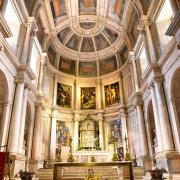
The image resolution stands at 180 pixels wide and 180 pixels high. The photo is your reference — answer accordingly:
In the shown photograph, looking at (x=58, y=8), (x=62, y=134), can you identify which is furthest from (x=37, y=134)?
(x=58, y=8)

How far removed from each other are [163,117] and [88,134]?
33.9ft

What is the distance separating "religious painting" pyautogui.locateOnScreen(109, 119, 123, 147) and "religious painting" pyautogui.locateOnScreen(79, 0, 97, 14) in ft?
38.3

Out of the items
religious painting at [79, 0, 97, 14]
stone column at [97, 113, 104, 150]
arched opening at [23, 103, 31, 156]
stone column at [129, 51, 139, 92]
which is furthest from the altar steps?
religious painting at [79, 0, 97, 14]

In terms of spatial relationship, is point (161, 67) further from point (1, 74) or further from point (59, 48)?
point (59, 48)

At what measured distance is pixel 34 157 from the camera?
48.8ft

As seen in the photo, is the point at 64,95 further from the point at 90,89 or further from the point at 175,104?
the point at 175,104

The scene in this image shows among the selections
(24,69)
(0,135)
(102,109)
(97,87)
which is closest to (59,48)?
(97,87)

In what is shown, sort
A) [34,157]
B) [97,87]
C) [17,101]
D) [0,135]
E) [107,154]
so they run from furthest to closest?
[97,87]
[107,154]
[34,157]
[17,101]
[0,135]

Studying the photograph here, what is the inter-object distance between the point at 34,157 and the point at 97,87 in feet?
35.7

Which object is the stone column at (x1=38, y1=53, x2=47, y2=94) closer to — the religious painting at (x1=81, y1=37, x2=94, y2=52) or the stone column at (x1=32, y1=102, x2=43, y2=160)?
the stone column at (x1=32, y1=102, x2=43, y2=160)

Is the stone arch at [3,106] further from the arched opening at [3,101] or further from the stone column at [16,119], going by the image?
the stone column at [16,119]

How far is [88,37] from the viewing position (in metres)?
23.5

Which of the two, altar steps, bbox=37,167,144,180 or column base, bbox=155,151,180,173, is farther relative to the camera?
altar steps, bbox=37,167,144,180

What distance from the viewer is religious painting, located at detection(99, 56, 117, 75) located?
75.0 ft
